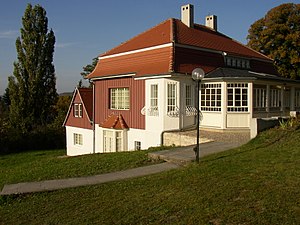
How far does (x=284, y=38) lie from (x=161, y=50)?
18758 mm

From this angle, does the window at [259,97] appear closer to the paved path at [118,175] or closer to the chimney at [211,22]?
the paved path at [118,175]

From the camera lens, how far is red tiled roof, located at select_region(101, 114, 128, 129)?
19.4 m

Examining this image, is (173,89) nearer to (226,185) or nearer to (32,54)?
(226,185)

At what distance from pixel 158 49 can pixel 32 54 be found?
60.0ft

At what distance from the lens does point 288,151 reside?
10422mm

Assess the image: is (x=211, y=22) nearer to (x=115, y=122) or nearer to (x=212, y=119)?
(x=212, y=119)

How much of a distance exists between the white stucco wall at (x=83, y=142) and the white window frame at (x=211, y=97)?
913 centimetres

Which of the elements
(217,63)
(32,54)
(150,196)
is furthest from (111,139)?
(32,54)

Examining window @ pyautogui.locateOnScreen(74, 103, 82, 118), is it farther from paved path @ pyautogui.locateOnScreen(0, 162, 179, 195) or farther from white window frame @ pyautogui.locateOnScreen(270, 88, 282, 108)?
paved path @ pyautogui.locateOnScreen(0, 162, 179, 195)

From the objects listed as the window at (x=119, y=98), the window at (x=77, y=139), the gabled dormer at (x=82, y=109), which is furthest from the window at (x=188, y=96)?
the window at (x=77, y=139)

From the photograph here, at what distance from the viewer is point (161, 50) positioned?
18.5 m

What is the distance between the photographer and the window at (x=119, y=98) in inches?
779

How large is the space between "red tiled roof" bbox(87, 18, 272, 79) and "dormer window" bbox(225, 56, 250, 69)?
37cm

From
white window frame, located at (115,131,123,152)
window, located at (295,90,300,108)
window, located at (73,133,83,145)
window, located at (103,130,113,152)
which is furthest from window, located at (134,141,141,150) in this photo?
window, located at (295,90,300,108)
